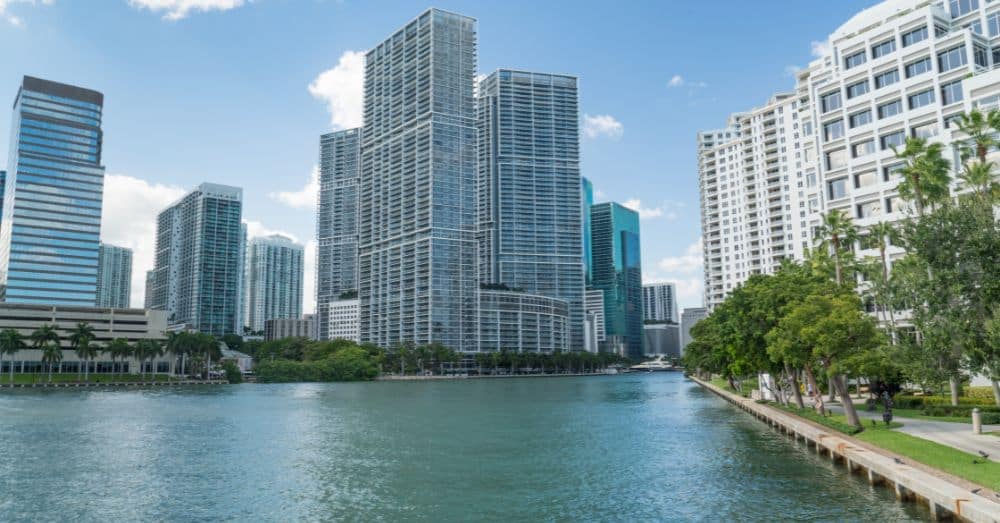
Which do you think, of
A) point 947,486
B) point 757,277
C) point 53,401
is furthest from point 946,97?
point 53,401

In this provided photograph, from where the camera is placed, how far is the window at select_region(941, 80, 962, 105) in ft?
276

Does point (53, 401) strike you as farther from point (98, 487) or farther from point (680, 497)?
point (680, 497)

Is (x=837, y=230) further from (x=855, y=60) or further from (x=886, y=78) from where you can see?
(x=855, y=60)

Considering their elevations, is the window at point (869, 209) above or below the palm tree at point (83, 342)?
above

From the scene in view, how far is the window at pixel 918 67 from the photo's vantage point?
87250 mm

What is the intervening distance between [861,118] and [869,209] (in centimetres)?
1255

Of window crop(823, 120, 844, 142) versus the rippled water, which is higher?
window crop(823, 120, 844, 142)

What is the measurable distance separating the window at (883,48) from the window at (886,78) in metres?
2.81

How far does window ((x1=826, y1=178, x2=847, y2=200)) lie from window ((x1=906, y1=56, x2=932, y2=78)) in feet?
52.4

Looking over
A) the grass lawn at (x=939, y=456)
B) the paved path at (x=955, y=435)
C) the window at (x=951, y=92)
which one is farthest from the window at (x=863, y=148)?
the grass lawn at (x=939, y=456)

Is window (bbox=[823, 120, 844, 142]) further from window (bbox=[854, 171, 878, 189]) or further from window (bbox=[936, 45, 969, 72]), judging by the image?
window (bbox=[936, 45, 969, 72])

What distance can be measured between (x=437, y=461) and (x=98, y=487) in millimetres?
23573

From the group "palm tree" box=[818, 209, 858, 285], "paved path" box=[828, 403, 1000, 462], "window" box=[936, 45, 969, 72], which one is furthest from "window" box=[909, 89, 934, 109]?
"paved path" box=[828, 403, 1000, 462]

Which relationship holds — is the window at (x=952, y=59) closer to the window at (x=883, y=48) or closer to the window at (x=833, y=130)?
Result: the window at (x=883, y=48)
